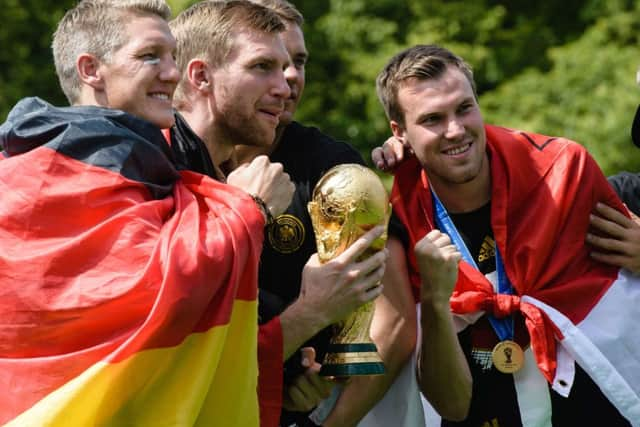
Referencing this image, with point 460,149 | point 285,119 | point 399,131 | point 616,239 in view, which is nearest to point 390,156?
point 399,131

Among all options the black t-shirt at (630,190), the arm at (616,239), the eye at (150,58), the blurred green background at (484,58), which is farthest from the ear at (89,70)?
the blurred green background at (484,58)

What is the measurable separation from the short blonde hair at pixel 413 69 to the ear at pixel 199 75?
0.82m

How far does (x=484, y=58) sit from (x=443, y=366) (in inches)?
353

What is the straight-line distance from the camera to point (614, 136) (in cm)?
1126

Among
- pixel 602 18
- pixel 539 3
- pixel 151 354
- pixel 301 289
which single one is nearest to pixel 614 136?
pixel 602 18

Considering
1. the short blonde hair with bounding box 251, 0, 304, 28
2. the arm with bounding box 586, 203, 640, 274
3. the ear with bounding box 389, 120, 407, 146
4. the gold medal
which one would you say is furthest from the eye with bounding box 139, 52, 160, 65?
the arm with bounding box 586, 203, 640, 274

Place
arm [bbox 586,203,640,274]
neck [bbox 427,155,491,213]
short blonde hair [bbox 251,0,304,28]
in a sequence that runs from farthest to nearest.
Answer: short blonde hair [bbox 251,0,304,28] → neck [bbox 427,155,491,213] → arm [bbox 586,203,640,274]

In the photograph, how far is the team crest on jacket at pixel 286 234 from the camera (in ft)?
14.5

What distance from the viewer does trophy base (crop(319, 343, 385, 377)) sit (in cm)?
399

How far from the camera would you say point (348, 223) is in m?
3.99

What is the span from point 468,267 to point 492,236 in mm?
196

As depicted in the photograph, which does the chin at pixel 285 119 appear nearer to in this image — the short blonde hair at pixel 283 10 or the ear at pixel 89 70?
the short blonde hair at pixel 283 10

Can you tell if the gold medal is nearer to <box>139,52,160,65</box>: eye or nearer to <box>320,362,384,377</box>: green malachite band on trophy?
<box>320,362,384,377</box>: green malachite band on trophy

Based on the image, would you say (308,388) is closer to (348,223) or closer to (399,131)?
(348,223)
